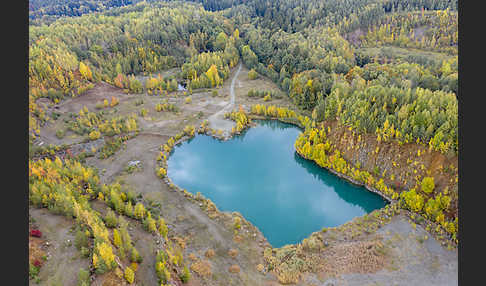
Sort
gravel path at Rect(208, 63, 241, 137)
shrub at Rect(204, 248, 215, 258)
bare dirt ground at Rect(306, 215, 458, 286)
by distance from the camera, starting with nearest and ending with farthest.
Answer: bare dirt ground at Rect(306, 215, 458, 286)
shrub at Rect(204, 248, 215, 258)
gravel path at Rect(208, 63, 241, 137)

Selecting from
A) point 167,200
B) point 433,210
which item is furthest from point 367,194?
point 167,200

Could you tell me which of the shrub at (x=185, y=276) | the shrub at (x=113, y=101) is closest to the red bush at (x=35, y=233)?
the shrub at (x=185, y=276)

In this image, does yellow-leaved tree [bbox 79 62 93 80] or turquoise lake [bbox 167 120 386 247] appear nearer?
turquoise lake [bbox 167 120 386 247]

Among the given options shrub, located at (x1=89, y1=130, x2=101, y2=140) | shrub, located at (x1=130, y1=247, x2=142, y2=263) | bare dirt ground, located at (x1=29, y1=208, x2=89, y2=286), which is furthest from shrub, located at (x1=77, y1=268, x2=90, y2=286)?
shrub, located at (x1=89, y1=130, x2=101, y2=140)

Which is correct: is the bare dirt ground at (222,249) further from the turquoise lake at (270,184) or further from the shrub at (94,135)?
the shrub at (94,135)

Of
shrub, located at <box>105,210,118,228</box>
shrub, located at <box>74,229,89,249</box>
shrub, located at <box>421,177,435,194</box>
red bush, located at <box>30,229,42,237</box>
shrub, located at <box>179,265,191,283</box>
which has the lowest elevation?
shrub, located at <box>179,265,191,283</box>

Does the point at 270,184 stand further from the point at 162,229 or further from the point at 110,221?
the point at 110,221

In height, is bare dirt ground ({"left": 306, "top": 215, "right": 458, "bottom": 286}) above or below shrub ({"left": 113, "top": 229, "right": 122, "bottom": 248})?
below

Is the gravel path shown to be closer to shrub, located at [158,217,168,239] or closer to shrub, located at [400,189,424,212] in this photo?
shrub, located at [158,217,168,239]
